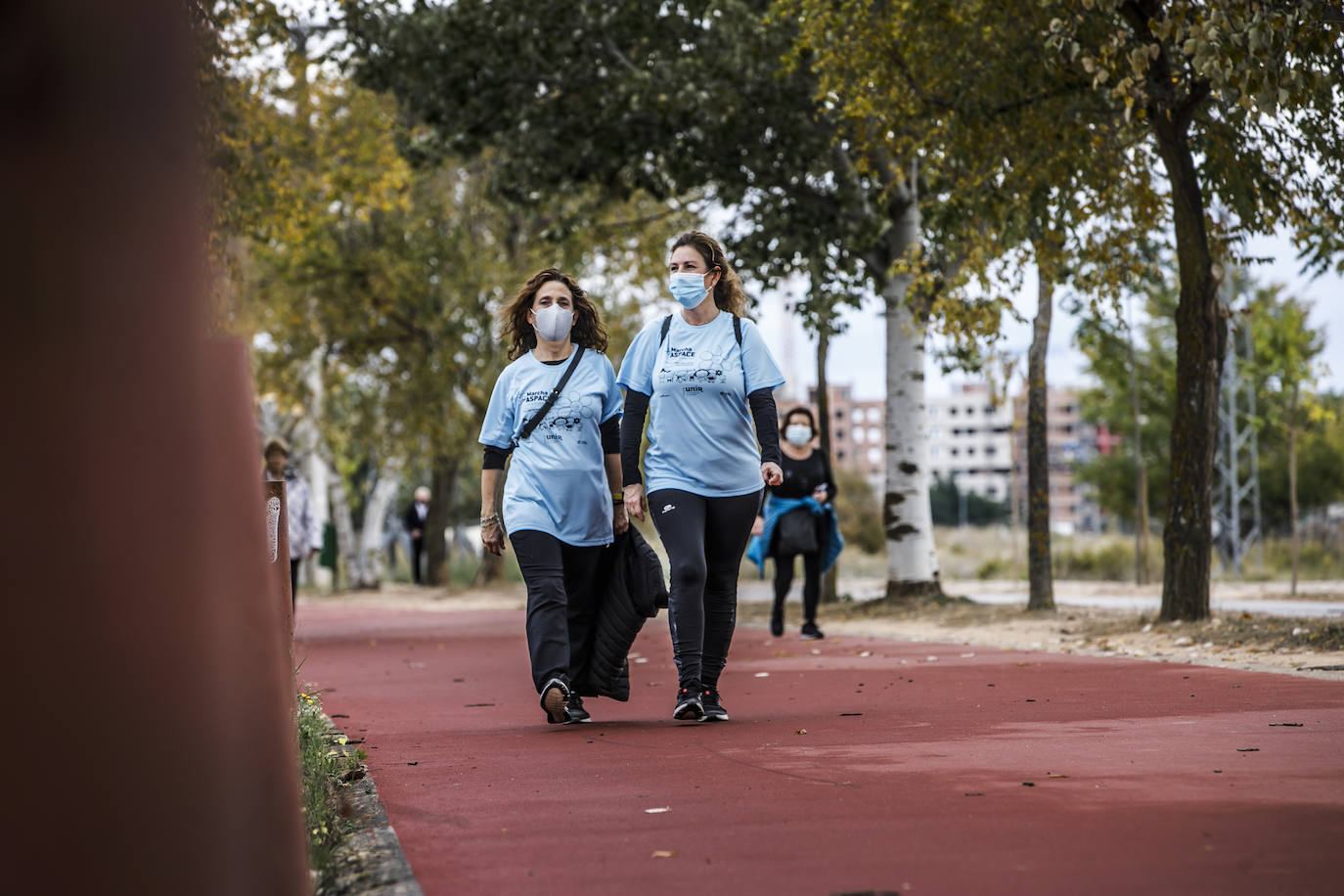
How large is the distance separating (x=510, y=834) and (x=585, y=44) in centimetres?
1457

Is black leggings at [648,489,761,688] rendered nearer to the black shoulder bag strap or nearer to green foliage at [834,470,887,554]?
the black shoulder bag strap

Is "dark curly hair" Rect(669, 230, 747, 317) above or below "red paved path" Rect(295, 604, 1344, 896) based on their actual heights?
above

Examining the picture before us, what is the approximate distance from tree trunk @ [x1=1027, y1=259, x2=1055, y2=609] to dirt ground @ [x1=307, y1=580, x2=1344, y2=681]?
1.03 feet

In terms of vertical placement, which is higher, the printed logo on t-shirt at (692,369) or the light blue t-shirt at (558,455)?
the printed logo on t-shirt at (692,369)

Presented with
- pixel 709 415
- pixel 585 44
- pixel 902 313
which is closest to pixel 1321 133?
pixel 709 415

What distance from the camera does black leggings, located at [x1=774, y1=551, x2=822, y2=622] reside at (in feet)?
45.2

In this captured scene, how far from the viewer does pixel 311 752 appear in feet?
19.4

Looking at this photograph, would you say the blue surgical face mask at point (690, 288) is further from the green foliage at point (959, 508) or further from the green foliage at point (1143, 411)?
the green foliage at point (959, 508)

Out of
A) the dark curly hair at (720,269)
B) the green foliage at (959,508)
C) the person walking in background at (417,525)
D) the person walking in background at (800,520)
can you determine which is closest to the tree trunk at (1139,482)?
the person walking in background at (800,520)

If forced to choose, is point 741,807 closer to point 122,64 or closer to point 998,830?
point 998,830

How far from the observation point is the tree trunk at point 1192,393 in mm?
12359

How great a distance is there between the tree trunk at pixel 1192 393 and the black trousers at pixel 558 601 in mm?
6274

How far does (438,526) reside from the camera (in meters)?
34.0

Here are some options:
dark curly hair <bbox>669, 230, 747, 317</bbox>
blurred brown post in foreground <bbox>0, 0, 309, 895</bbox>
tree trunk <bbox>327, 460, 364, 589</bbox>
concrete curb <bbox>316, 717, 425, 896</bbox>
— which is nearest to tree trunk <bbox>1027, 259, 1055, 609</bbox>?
dark curly hair <bbox>669, 230, 747, 317</bbox>
